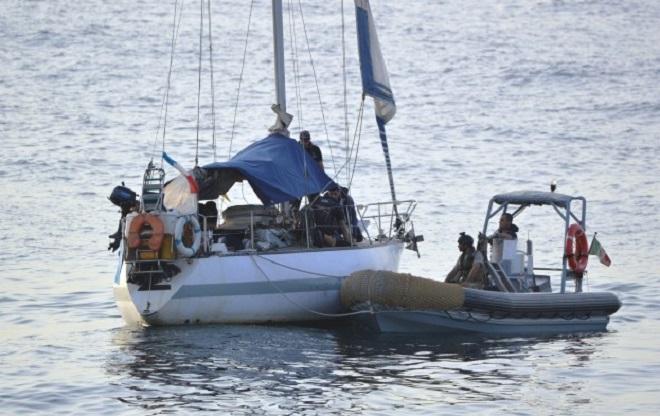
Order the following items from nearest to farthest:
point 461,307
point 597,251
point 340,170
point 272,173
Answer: point 461,307
point 272,173
point 597,251
point 340,170

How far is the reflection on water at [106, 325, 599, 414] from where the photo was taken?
21.0 m

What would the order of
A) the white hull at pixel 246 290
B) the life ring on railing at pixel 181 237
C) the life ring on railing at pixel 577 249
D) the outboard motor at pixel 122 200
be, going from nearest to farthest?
1. the life ring on railing at pixel 181 237
2. the white hull at pixel 246 290
3. the outboard motor at pixel 122 200
4. the life ring on railing at pixel 577 249

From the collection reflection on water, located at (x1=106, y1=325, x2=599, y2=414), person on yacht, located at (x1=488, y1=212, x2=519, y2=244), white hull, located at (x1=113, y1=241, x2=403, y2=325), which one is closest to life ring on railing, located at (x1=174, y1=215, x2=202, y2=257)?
white hull, located at (x1=113, y1=241, x2=403, y2=325)

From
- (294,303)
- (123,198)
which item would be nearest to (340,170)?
(294,303)

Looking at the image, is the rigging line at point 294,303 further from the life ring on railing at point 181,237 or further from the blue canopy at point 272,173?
the blue canopy at point 272,173

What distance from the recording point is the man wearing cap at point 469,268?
26500mm

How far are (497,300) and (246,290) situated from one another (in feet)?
12.8

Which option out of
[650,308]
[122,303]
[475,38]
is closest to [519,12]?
[475,38]

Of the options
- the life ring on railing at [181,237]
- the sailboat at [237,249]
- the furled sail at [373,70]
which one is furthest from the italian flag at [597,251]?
the life ring on railing at [181,237]

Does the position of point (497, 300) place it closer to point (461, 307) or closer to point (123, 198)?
point (461, 307)

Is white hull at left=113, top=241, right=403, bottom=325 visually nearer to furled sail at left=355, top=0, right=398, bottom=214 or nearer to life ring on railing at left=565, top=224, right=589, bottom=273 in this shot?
furled sail at left=355, top=0, right=398, bottom=214

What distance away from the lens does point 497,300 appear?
83.7ft

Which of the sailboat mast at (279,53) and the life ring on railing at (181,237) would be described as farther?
the sailboat mast at (279,53)

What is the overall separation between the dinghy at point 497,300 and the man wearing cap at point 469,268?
145mm
